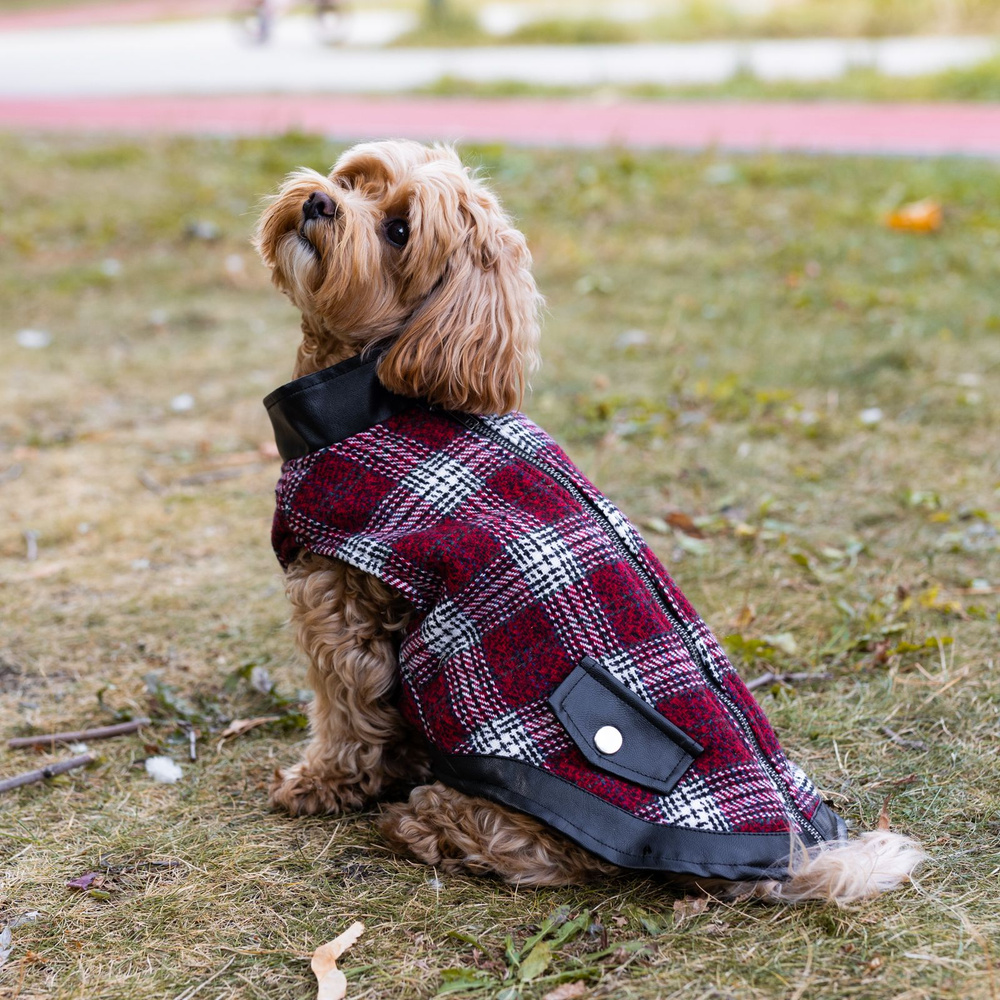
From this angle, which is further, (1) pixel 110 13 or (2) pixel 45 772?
(1) pixel 110 13

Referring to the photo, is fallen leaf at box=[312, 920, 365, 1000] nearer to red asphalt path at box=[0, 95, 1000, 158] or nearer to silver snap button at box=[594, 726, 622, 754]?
silver snap button at box=[594, 726, 622, 754]

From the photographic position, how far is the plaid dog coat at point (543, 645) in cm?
238

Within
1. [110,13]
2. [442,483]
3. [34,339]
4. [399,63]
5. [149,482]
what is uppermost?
[110,13]

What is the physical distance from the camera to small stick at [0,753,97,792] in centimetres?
297

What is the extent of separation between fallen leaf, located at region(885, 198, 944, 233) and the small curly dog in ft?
19.1

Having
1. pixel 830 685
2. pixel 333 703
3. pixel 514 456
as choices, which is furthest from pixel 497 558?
pixel 830 685

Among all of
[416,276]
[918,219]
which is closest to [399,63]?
[918,219]

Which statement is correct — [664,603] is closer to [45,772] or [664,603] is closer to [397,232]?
[397,232]

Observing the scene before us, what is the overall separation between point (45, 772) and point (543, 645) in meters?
1.49

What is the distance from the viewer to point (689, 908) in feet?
8.02

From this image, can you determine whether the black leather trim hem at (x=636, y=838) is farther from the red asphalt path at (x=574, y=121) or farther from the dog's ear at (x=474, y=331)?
the red asphalt path at (x=574, y=121)

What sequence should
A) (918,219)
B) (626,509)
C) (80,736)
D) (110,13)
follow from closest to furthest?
(80,736)
(626,509)
(918,219)
(110,13)

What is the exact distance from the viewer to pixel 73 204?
349 inches

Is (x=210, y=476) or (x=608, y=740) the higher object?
(x=608, y=740)
